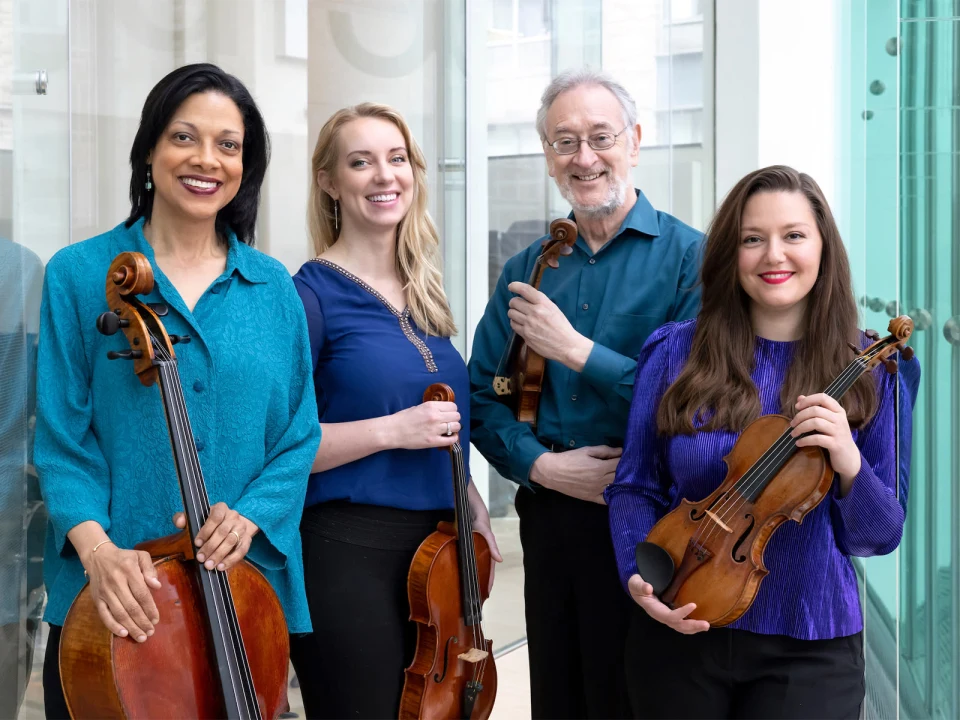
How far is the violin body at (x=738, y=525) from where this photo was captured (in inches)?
55.9

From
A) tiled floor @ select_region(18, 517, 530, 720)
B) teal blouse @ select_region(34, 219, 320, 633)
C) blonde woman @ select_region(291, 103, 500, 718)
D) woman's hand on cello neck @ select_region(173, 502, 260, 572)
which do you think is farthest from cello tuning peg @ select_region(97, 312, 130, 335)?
tiled floor @ select_region(18, 517, 530, 720)

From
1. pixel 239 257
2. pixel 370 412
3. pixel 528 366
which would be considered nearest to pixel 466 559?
pixel 370 412

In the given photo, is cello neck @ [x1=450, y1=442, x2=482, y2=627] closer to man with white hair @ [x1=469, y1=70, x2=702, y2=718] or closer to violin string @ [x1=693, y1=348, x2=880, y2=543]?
man with white hair @ [x1=469, y1=70, x2=702, y2=718]

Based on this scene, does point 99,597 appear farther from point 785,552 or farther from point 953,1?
point 953,1

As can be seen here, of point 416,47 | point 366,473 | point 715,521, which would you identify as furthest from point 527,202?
point 715,521

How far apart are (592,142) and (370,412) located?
0.68m

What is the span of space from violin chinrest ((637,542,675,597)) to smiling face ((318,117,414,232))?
0.78 metres

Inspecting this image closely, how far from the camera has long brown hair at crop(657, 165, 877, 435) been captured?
1.55m

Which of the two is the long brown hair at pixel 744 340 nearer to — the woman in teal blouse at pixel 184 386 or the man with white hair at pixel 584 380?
the man with white hair at pixel 584 380

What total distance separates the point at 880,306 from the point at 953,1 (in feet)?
2.44

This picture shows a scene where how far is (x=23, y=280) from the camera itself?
1.54 meters

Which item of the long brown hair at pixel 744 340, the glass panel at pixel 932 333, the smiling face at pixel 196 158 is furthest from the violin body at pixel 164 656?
the glass panel at pixel 932 333

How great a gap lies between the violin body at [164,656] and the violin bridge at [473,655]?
403 millimetres

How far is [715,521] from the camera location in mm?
1449
